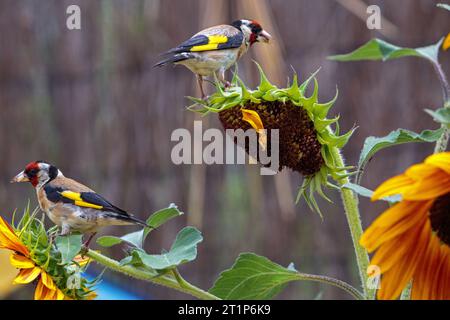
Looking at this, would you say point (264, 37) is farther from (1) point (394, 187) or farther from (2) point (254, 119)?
(1) point (394, 187)

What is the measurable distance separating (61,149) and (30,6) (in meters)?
0.37

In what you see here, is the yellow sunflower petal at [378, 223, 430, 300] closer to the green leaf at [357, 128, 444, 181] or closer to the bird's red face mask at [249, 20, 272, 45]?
the green leaf at [357, 128, 444, 181]

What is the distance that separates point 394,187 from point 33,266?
0.67 ft

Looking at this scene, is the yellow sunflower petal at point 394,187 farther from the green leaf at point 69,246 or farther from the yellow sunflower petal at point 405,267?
the green leaf at point 69,246

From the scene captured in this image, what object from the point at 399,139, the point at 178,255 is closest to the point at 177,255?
the point at 178,255

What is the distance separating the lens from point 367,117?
188 centimetres

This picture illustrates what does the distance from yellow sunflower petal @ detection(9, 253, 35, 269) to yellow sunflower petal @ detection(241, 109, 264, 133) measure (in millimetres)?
128

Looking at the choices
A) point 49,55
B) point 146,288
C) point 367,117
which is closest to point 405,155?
point 367,117

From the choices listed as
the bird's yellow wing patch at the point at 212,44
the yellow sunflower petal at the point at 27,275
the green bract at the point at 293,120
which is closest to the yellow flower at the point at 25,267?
the yellow sunflower petal at the point at 27,275

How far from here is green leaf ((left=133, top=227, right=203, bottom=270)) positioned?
1.35ft

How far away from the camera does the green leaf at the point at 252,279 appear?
1.52 ft

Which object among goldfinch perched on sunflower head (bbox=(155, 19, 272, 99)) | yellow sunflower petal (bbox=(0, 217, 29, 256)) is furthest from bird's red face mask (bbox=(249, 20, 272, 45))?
yellow sunflower petal (bbox=(0, 217, 29, 256))

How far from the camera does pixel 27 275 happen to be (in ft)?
1.45
